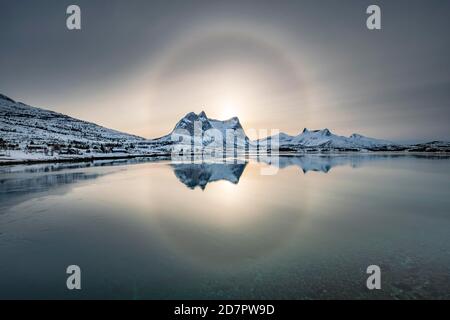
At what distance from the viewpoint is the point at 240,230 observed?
1380 centimetres

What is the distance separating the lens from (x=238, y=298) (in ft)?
24.7

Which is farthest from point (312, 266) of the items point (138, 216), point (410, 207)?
point (410, 207)

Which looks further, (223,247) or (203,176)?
(203,176)

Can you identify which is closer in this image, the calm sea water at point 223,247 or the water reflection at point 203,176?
the calm sea water at point 223,247

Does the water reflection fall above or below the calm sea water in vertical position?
above

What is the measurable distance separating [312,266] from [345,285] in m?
1.43

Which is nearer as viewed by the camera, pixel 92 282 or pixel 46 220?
pixel 92 282

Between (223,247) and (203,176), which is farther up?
(203,176)

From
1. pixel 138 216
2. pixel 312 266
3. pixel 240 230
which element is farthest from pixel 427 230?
pixel 138 216

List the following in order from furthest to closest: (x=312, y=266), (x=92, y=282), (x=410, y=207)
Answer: (x=410, y=207) → (x=312, y=266) → (x=92, y=282)

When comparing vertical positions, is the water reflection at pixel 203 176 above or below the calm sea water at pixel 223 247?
above

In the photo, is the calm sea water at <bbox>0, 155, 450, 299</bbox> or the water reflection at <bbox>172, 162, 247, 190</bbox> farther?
the water reflection at <bbox>172, 162, 247, 190</bbox>
